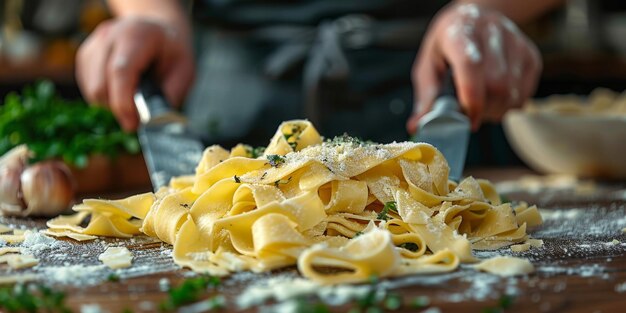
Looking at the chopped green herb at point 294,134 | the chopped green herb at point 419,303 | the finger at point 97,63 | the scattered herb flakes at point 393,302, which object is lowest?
the chopped green herb at point 419,303

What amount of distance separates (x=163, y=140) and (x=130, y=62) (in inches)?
7.0

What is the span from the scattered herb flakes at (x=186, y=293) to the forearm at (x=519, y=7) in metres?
1.24

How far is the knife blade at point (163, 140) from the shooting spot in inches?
57.3

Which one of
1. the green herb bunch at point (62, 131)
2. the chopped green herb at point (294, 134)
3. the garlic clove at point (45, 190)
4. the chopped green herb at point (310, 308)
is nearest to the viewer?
the chopped green herb at point (310, 308)

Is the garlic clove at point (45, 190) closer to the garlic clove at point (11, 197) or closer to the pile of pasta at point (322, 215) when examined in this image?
the garlic clove at point (11, 197)

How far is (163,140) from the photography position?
1.52 metres

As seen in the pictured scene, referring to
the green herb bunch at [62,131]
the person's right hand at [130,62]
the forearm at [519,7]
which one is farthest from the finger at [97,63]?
the forearm at [519,7]

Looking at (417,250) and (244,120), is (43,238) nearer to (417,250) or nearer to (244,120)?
(417,250)

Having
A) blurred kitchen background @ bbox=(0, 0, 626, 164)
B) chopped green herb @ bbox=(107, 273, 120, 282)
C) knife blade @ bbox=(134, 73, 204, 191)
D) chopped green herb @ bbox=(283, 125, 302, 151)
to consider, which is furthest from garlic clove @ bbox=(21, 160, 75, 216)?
blurred kitchen background @ bbox=(0, 0, 626, 164)

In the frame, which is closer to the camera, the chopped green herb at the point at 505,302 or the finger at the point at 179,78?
the chopped green herb at the point at 505,302

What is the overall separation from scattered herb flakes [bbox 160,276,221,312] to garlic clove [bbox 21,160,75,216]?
2.09 ft

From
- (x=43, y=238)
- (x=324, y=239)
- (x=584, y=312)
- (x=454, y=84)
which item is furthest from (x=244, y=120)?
(x=584, y=312)

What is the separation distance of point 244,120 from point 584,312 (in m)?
1.43

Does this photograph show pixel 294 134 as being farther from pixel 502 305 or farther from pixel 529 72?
pixel 529 72
